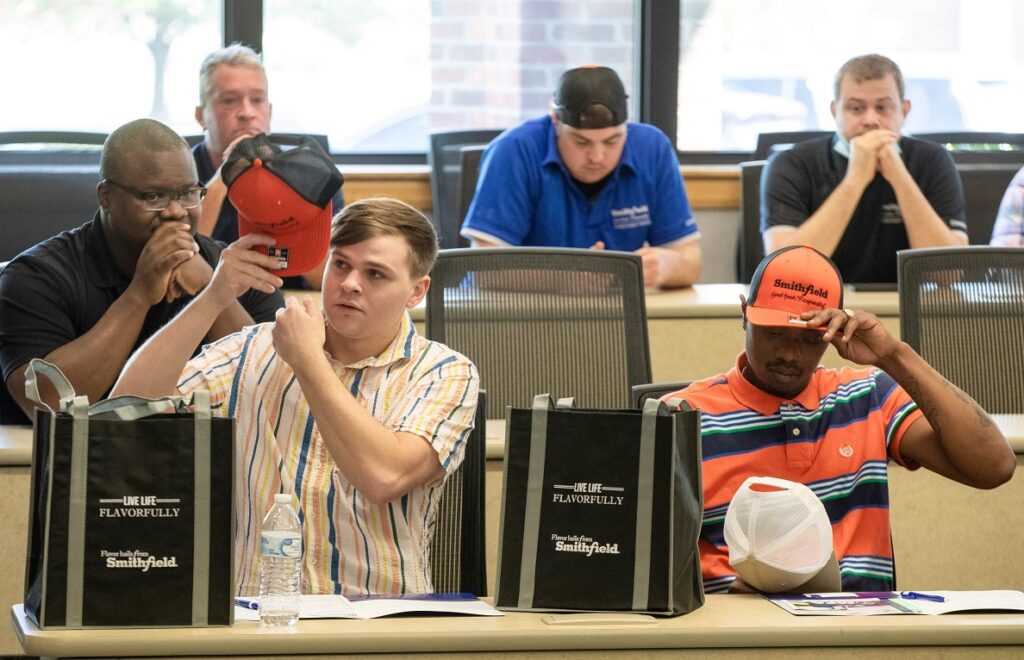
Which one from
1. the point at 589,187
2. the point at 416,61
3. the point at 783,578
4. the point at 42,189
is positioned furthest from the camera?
the point at 416,61

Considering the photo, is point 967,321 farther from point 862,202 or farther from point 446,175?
point 446,175

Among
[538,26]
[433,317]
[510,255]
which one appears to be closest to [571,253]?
[510,255]

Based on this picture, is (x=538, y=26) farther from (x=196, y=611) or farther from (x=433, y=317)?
(x=196, y=611)

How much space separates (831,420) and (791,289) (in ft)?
0.70

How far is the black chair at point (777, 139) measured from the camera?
443cm

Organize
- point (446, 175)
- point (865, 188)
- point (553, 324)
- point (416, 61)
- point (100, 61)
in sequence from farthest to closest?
point (416, 61) < point (100, 61) < point (446, 175) < point (865, 188) < point (553, 324)

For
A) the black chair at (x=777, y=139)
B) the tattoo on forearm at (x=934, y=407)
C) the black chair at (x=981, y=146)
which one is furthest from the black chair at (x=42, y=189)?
the black chair at (x=981, y=146)

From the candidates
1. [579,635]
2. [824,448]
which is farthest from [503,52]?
[579,635]

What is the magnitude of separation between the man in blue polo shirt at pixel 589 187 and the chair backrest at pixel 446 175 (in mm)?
575

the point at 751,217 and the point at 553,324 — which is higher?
the point at 751,217

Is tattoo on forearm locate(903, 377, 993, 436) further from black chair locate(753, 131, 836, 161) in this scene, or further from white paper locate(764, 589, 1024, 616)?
black chair locate(753, 131, 836, 161)

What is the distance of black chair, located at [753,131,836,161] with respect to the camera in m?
4.43

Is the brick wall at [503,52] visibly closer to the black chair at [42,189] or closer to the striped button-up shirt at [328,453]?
the black chair at [42,189]

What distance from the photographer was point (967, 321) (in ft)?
9.04
